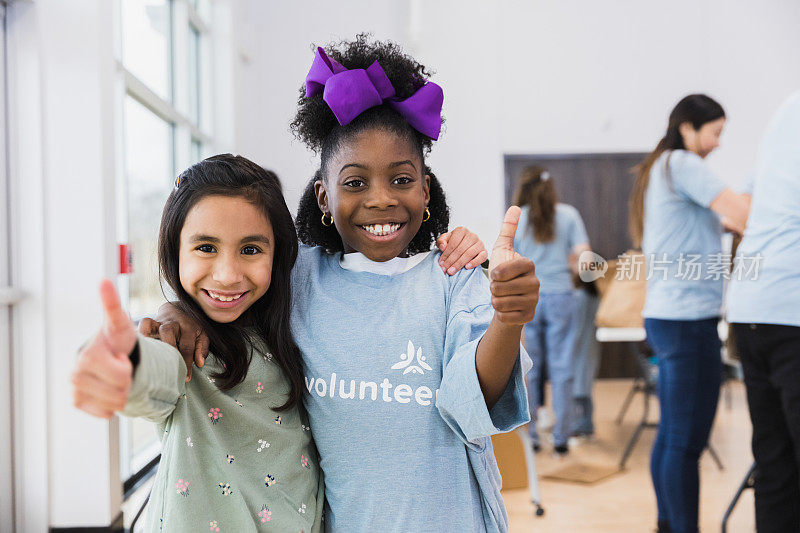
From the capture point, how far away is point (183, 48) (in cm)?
388

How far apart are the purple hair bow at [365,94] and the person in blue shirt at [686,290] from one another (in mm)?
1331

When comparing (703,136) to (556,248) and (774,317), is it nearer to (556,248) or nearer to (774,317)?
(774,317)

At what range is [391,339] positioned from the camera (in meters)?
0.97

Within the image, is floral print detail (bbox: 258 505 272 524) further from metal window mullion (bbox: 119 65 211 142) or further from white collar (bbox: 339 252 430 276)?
metal window mullion (bbox: 119 65 211 142)

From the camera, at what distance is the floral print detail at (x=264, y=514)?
938 millimetres

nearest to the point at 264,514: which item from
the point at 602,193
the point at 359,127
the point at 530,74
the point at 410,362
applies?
the point at 410,362

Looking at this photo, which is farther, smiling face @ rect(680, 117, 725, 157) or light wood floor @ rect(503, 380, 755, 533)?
light wood floor @ rect(503, 380, 755, 533)

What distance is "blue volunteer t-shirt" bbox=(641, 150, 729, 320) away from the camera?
2.04m

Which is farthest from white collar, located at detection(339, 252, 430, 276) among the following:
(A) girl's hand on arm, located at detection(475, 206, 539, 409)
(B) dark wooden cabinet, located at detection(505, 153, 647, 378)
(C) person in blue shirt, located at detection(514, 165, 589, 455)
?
(B) dark wooden cabinet, located at detection(505, 153, 647, 378)

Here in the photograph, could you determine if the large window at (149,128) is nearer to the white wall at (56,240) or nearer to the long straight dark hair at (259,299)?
the white wall at (56,240)

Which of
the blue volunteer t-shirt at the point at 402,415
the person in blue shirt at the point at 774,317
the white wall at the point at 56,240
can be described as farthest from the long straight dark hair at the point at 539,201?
the blue volunteer t-shirt at the point at 402,415

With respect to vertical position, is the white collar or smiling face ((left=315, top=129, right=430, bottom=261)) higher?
smiling face ((left=315, top=129, right=430, bottom=261))

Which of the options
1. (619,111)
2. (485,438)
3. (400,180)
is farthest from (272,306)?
(619,111)

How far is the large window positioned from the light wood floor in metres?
1.73
